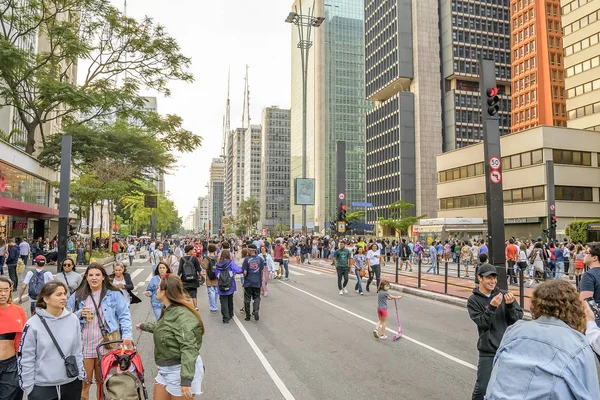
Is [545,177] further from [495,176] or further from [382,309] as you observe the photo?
[382,309]

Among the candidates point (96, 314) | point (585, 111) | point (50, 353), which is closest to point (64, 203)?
point (96, 314)

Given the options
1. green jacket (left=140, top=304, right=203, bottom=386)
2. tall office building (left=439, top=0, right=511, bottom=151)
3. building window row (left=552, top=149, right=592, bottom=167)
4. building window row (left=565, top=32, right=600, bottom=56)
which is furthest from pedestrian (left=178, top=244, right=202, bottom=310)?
tall office building (left=439, top=0, right=511, bottom=151)

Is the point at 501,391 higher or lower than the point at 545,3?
lower

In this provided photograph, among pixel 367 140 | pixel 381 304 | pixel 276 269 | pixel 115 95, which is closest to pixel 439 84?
pixel 367 140

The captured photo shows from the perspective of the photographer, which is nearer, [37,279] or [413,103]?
[37,279]

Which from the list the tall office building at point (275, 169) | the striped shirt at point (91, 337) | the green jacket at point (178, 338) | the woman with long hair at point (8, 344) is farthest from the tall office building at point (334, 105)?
the green jacket at point (178, 338)

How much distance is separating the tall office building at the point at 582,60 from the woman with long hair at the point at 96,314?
6091 cm

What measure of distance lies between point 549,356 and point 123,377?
10.5ft

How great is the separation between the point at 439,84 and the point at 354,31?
55.4 metres

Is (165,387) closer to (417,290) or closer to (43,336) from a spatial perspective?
(43,336)

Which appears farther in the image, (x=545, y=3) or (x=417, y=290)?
(x=545, y=3)

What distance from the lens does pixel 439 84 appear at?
87188 mm

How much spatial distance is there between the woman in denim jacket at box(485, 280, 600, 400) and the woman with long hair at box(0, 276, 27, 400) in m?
4.12

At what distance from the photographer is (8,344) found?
408 cm
